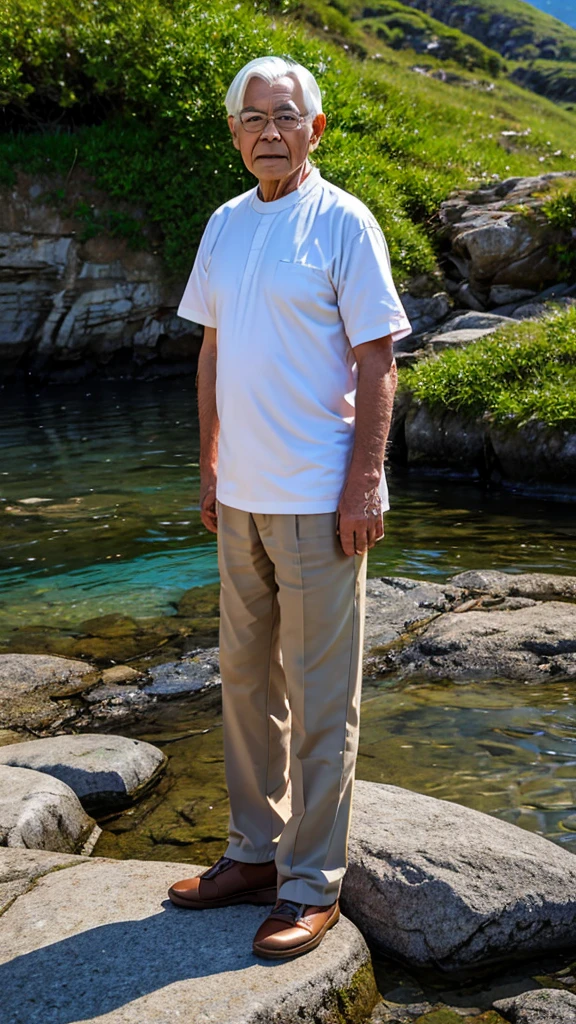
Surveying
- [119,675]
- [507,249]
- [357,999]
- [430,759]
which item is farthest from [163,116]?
[357,999]

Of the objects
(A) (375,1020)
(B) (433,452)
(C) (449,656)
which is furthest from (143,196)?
(A) (375,1020)

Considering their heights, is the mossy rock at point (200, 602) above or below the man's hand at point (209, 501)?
below

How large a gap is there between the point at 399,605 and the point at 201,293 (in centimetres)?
328

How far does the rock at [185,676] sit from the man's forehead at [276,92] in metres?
3.09

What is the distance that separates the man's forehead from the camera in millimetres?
2666

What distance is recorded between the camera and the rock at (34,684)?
4.84 m

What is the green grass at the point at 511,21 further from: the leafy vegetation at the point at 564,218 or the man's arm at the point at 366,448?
the man's arm at the point at 366,448

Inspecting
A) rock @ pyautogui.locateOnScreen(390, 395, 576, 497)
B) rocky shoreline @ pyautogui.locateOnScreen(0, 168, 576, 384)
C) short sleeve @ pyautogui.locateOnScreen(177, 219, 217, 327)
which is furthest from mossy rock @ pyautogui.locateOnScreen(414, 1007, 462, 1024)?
rocky shoreline @ pyautogui.locateOnScreen(0, 168, 576, 384)

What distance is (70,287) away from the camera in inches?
597

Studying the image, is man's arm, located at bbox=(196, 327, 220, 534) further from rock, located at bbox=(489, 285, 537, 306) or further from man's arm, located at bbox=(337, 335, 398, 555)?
rock, located at bbox=(489, 285, 537, 306)

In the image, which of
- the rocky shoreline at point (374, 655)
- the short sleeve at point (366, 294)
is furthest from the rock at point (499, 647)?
the short sleeve at point (366, 294)

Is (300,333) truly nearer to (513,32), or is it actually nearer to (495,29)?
(513,32)

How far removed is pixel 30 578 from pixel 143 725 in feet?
7.80

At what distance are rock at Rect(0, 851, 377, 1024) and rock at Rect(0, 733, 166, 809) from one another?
3.21 feet
